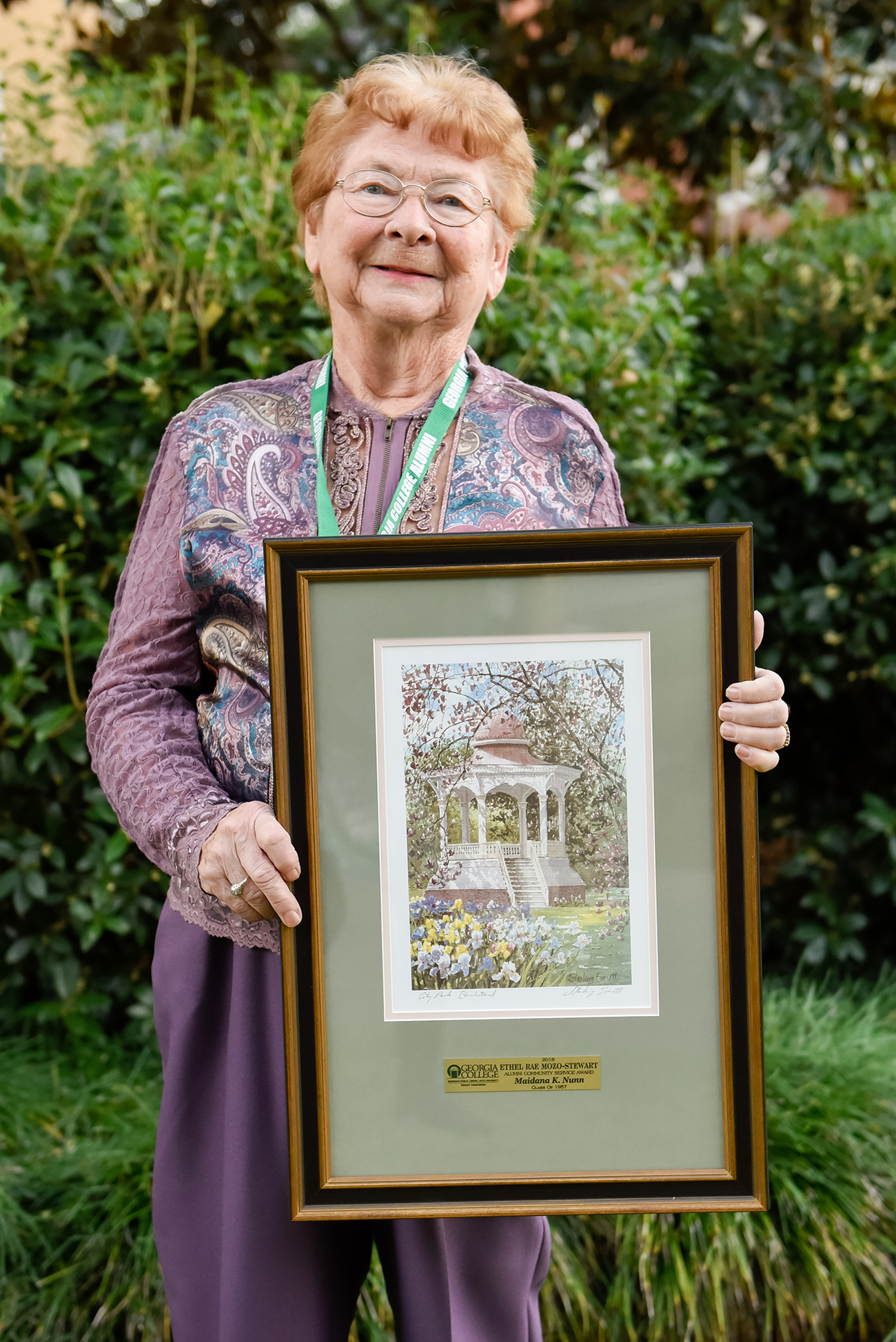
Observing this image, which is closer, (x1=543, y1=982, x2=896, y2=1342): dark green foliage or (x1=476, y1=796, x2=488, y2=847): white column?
(x1=476, y1=796, x2=488, y2=847): white column

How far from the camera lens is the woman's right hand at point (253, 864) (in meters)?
1.20

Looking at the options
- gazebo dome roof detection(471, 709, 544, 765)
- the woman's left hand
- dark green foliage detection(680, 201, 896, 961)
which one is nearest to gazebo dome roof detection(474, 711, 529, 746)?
gazebo dome roof detection(471, 709, 544, 765)

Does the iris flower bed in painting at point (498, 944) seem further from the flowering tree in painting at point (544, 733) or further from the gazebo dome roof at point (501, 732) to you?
the gazebo dome roof at point (501, 732)

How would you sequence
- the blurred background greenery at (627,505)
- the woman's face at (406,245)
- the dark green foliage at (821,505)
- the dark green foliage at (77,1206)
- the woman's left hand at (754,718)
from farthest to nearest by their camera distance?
1. the dark green foliage at (821,505)
2. the blurred background greenery at (627,505)
3. the dark green foliage at (77,1206)
4. the woman's face at (406,245)
5. the woman's left hand at (754,718)

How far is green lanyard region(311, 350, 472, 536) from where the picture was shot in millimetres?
1449

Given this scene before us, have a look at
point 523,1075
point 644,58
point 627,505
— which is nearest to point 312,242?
point 523,1075

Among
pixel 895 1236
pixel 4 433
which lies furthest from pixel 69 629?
pixel 895 1236

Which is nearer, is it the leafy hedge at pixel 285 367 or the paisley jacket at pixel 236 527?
the paisley jacket at pixel 236 527

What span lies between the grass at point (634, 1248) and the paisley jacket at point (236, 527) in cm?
151

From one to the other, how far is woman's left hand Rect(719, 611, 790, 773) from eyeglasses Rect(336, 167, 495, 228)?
748mm

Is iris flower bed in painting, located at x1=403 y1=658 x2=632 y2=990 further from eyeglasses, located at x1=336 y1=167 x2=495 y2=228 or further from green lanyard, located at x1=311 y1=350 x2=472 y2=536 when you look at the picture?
eyeglasses, located at x1=336 y1=167 x2=495 y2=228

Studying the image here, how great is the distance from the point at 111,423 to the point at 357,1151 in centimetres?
213
